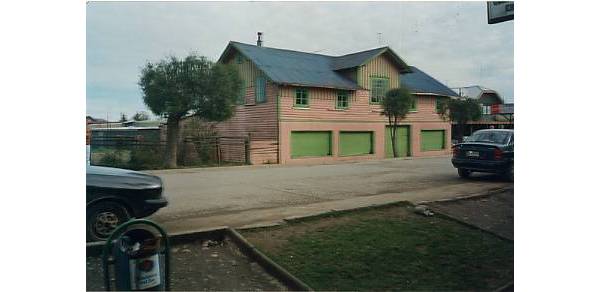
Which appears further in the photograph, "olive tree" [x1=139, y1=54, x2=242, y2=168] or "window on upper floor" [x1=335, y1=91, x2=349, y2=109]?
"window on upper floor" [x1=335, y1=91, x2=349, y2=109]

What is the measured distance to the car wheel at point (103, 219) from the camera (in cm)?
281

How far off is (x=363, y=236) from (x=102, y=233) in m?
1.85

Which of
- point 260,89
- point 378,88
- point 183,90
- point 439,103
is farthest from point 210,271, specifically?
point 439,103

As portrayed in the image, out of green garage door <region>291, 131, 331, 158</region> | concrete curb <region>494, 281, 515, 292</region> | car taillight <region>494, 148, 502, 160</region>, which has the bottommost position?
concrete curb <region>494, 281, 515, 292</region>

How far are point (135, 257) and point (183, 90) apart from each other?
3.46 feet

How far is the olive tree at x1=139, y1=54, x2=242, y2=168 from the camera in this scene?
9.15 ft

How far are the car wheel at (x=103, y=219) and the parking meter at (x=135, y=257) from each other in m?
0.17

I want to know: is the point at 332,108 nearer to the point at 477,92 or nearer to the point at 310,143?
the point at 310,143

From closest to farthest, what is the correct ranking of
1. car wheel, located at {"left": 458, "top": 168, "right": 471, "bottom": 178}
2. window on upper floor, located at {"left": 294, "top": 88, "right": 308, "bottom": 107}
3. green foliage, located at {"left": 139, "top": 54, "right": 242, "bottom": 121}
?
green foliage, located at {"left": 139, "top": 54, "right": 242, "bottom": 121} → window on upper floor, located at {"left": 294, "top": 88, "right": 308, "bottom": 107} → car wheel, located at {"left": 458, "top": 168, "right": 471, "bottom": 178}

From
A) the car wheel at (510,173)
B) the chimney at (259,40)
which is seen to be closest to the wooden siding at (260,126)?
the chimney at (259,40)

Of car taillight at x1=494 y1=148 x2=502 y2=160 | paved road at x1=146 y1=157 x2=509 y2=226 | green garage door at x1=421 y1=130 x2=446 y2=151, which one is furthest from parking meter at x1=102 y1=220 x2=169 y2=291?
car taillight at x1=494 y1=148 x2=502 y2=160

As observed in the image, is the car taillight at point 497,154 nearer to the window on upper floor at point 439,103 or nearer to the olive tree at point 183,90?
the window on upper floor at point 439,103

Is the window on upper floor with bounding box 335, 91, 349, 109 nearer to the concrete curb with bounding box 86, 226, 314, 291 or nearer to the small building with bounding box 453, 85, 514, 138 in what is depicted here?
the small building with bounding box 453, 85, 514, 138
